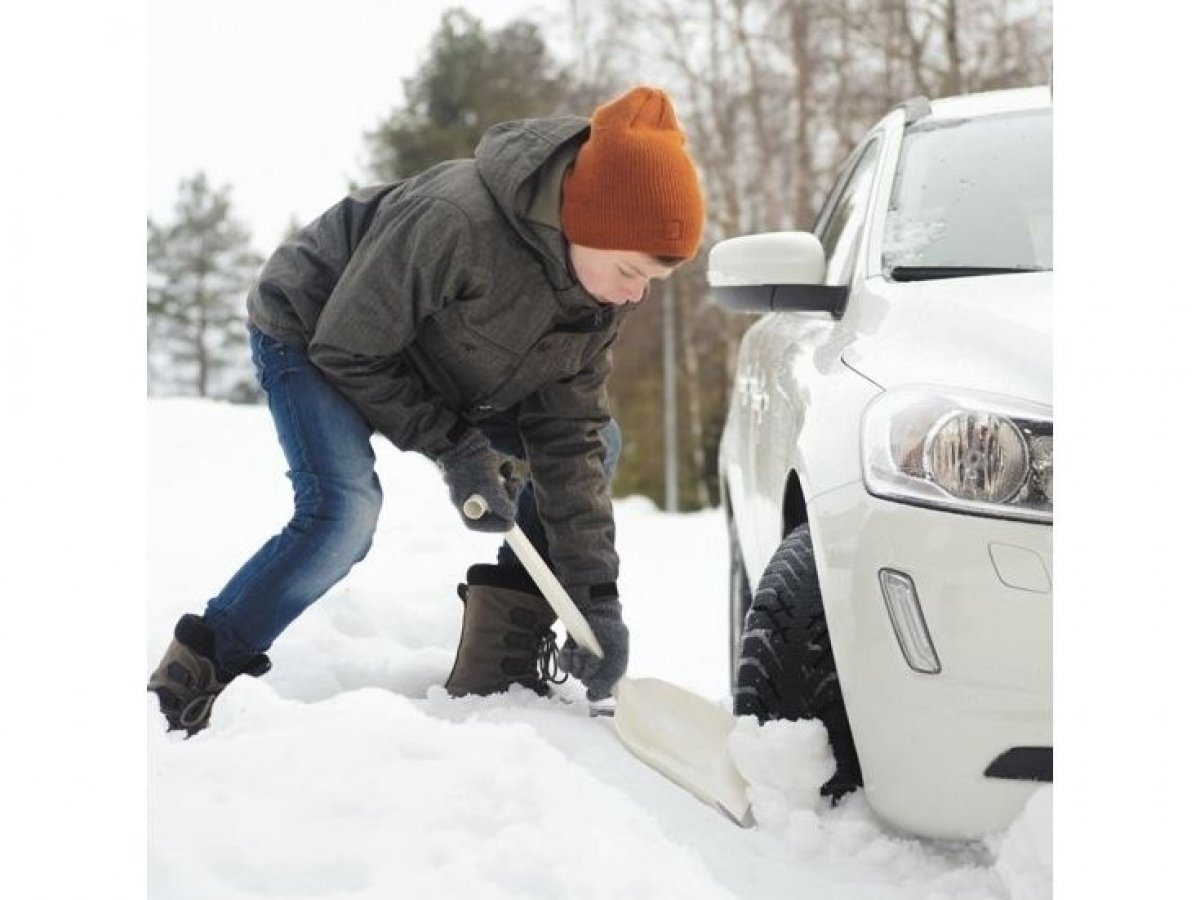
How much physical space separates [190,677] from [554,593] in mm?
668

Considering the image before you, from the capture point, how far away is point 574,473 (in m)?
2.57

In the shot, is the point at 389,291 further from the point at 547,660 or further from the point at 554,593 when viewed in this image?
the point at 547,660

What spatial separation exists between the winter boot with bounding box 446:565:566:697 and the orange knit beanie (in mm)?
824

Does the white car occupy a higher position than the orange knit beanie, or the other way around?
the orange knit beanie

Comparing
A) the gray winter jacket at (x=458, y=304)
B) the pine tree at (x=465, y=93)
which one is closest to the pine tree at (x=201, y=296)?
the gray winter jacket at (x=458, y=304)

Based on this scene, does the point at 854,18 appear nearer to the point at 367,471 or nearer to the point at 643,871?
the point at 367,471

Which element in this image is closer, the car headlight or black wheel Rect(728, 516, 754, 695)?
the car headlight

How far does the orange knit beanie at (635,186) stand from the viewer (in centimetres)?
210

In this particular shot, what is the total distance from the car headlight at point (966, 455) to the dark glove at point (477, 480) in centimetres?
74

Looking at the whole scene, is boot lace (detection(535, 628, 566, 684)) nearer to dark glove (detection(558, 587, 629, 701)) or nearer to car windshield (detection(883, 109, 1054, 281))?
dark glove (detection(558, 587, 629, 701))

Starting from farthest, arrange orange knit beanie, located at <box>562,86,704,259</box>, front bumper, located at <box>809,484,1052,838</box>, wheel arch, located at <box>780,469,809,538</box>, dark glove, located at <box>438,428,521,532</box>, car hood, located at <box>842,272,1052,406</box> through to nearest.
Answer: dark glove, located at <box>438,428,521,532</box>
wheel arch, located at <box>780,469,809,538</box>
orange knit beanie, located at <box>562,86,704,259</box>
car hood, located at <box>842,272,1052,406</box>
front bumper, located at <box>809,484,1052,838</box>

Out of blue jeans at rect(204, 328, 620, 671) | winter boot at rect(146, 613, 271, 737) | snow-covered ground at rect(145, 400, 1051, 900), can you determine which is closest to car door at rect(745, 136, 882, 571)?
snow-covered ground at rect(145, 400, 1051, 900)

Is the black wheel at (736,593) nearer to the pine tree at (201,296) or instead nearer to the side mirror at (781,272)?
the side mirror at (781,272)

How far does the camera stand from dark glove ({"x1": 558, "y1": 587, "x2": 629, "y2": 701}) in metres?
2.52
